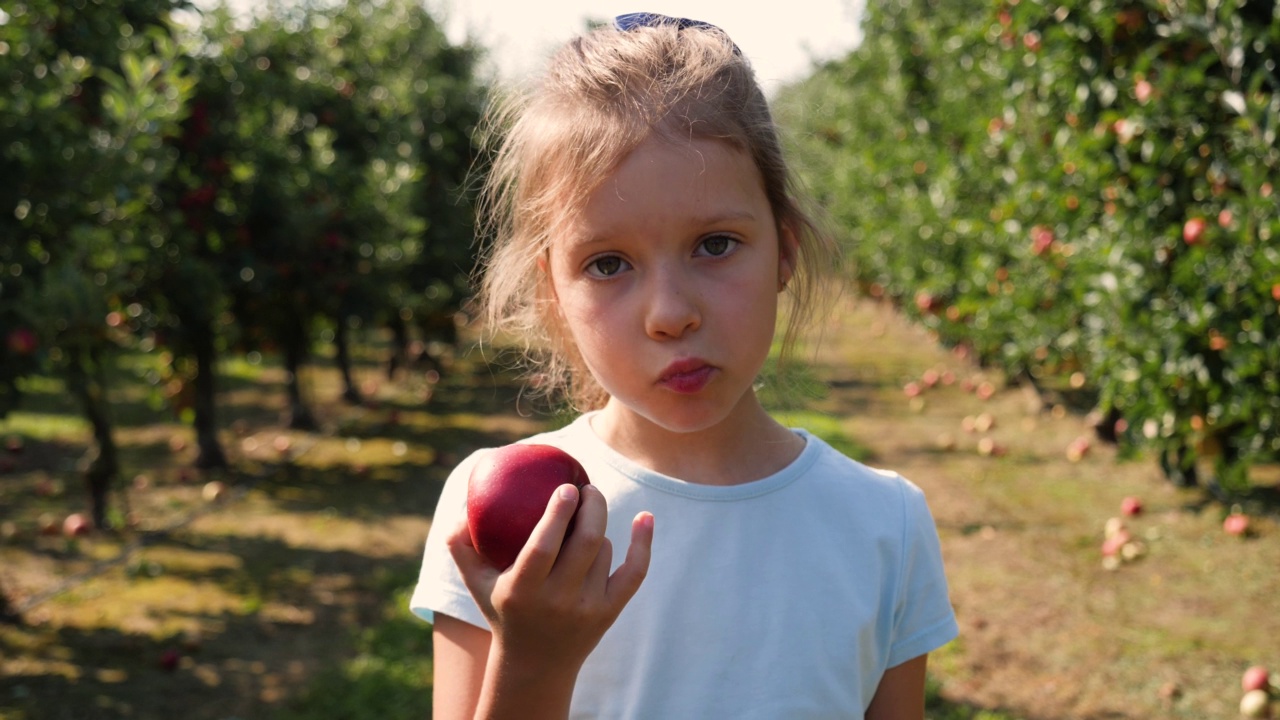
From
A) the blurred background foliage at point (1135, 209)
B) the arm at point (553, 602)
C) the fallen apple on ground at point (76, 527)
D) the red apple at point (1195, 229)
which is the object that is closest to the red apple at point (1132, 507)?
the blurred background foliage at point (1135, 209)

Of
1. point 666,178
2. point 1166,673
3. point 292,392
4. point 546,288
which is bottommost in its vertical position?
point 292,392

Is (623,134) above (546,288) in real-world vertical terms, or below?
above

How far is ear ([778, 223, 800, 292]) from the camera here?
1382 mm

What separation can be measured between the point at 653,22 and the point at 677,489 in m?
0.62

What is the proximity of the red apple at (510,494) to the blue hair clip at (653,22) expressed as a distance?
0.57 m

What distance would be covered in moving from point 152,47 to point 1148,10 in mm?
5355

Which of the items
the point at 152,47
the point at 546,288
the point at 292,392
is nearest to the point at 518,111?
the point at 546,288

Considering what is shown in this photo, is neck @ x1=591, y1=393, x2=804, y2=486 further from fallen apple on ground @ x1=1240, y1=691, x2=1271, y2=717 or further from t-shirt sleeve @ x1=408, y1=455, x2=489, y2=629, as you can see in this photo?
fallen apple on ground @ x1=1240, y1=691, x2=1271, y2=717

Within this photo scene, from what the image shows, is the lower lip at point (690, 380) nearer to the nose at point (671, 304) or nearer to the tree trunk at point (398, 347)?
the nose at point (671, 304)

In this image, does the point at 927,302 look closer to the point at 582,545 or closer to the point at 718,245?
the point at 718,245

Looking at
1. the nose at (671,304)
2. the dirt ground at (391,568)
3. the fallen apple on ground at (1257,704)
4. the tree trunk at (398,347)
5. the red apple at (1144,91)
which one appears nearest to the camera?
the nose at (671,304)

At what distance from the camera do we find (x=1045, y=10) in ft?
16.9

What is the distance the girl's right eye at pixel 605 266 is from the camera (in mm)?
1214

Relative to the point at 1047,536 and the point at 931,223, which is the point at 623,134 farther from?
the point at 931,223
